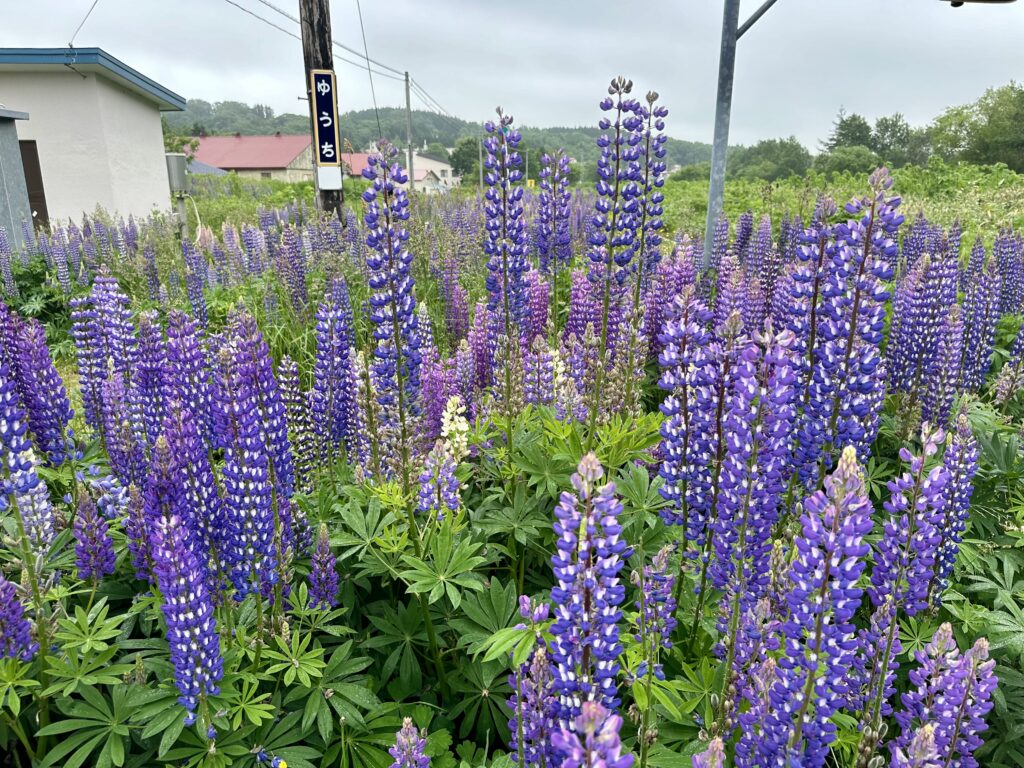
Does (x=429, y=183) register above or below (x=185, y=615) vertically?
above

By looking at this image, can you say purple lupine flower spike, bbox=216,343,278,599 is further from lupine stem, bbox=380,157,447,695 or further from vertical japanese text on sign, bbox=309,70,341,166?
vertical japanese text on sign, bbox=309,70,341,166

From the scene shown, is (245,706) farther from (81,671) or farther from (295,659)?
(81,671)

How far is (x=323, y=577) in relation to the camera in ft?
9.73

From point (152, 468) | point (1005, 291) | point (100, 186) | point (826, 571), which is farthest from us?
point (100, 186)

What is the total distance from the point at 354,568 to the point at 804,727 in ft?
8.20

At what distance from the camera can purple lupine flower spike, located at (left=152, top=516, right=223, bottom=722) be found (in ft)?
7.36

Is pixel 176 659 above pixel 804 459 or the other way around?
the other way around

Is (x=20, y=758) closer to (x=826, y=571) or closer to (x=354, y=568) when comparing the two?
(x=354, y=568)

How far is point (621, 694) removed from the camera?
2889 millimetres

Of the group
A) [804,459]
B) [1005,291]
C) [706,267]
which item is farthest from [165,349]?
[1005,291]

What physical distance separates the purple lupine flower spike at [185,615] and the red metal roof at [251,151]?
87955 millimetres

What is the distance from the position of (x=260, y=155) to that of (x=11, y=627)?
91266 millimetres

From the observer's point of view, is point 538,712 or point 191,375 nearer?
point 538,712

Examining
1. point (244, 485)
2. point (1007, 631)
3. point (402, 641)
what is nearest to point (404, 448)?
point (244, 485)
